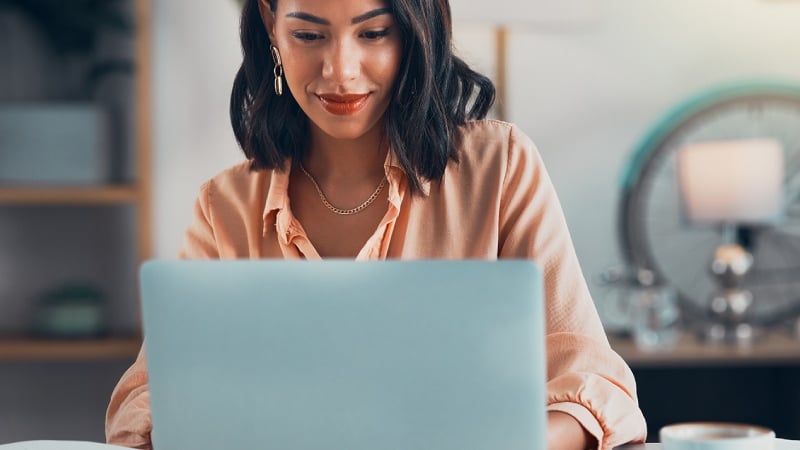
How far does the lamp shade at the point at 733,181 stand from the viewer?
2.62m

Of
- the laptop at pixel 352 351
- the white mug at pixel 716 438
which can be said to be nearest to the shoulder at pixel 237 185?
the laptop at pixel 352 351

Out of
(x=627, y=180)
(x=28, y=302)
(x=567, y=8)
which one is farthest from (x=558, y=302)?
(x=28, y=302)

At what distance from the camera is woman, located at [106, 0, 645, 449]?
4.24 feet

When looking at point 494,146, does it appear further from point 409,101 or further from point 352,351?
point 352,351

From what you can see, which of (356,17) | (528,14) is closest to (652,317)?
(528,14)

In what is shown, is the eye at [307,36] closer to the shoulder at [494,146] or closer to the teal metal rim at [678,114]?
the shoulder at [494,146]

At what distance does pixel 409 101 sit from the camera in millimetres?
1367

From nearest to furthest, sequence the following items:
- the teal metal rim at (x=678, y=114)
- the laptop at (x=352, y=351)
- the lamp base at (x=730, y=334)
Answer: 1. the laptop at (x=352, y=351)
2. the lamp base at (x=730, y=334)
3. the teal metal rim at (x=678, y=114)

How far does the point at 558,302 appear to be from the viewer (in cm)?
120

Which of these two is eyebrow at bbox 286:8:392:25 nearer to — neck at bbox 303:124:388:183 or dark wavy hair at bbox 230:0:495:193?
dark wavy hair at bbox 230:0:495:193

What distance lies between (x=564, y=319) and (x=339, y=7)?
439mm

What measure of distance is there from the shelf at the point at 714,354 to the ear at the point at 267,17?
1.32 m

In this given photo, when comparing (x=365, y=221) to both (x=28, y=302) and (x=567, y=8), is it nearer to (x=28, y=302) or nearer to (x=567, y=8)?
(x=567, y=8)

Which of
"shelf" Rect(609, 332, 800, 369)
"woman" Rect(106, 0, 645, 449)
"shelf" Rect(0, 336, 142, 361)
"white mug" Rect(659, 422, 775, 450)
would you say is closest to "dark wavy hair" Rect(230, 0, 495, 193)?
"woman" Rect(106, 0, 645, 449)
